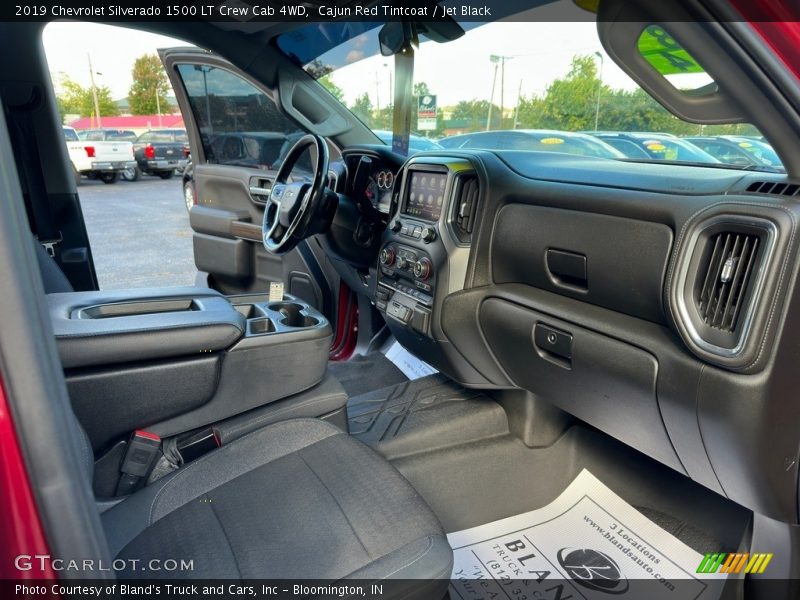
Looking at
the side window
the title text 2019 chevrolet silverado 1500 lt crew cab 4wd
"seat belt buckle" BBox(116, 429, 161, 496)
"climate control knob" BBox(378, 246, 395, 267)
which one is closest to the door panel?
the side window

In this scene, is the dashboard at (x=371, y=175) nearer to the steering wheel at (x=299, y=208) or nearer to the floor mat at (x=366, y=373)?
the steering wheel at (x=299, y=208)

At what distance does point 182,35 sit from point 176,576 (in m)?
1.88

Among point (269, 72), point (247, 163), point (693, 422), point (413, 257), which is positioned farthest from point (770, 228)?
point (247, 163)

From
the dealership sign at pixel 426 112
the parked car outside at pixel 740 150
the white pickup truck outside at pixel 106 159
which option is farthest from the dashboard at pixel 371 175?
the white pickup truck outside at pixel 106 159

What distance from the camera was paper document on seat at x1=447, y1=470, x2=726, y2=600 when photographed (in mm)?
1482

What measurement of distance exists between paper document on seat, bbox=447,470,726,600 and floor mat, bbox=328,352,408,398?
0.83 meters

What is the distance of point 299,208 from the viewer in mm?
1947

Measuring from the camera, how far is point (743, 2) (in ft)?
2.55

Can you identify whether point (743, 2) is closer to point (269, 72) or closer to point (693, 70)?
point (693, 70)

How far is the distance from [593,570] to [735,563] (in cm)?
34

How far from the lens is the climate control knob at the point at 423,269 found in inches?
67.0

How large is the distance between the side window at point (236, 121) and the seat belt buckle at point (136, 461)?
60.9 inches

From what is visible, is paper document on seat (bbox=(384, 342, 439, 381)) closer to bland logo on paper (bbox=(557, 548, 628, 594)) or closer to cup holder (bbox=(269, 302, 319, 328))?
cup holder (bbox=(269, 302, 319, 328))

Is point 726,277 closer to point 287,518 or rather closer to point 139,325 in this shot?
point 287,518
